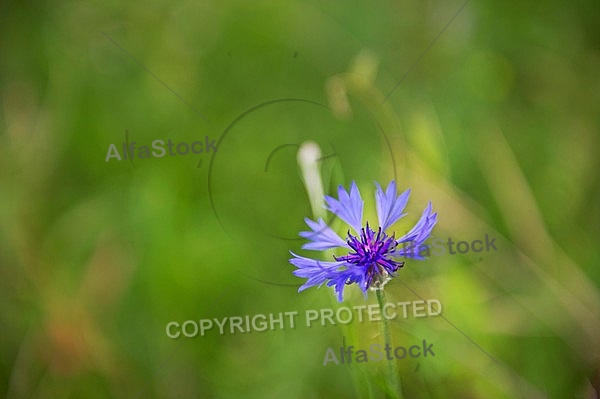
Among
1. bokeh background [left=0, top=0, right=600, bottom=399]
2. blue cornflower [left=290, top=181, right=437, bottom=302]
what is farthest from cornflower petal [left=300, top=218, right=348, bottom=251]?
bokeh background [left=0, top=0, right=600, bottom=399]

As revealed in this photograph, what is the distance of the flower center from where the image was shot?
1.25ft

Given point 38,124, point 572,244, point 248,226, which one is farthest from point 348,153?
point 38,124

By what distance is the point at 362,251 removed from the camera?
393 mm

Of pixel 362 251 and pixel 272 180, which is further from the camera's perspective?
pixel 272 180

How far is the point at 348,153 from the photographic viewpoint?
0.65 meters

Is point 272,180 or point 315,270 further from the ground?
point 272,180

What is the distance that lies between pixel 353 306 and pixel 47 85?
48cm

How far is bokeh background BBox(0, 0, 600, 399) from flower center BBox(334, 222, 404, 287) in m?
0.20

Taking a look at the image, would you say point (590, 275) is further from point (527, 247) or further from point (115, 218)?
point (115, 218)

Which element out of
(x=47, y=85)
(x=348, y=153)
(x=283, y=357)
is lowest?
(x=283, y=357)

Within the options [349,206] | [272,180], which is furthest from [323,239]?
[272,180]

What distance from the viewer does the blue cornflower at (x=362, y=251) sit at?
37 cm

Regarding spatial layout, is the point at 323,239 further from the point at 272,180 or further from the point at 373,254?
the point at 272,180

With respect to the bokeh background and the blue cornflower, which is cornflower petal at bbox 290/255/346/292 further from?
the bokeh background
